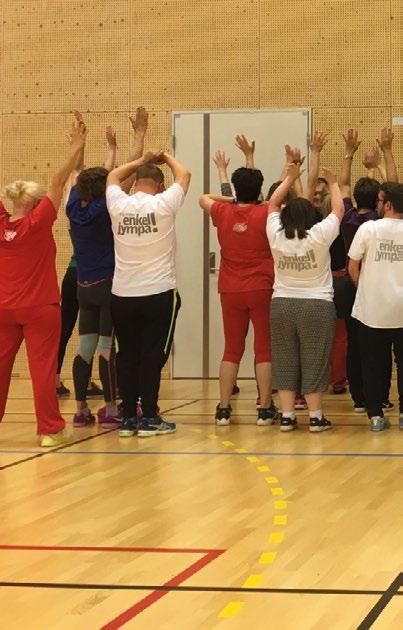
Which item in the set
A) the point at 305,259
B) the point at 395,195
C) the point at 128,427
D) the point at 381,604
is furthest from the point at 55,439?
the point at 381,604

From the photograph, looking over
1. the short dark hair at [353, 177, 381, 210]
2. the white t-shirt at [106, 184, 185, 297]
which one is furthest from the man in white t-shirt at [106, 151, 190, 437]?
the short dark hair at [353, 177, 381, 210]

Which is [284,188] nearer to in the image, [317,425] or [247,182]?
[247,182]

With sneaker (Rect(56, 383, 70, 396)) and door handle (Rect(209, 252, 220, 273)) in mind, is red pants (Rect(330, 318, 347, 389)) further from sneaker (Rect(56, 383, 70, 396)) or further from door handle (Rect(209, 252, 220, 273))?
sneaker (Rect(56, 383, 70, 396))

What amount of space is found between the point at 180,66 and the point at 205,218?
1.49 m

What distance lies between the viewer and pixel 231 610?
389 cm

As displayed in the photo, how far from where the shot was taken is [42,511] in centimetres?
553

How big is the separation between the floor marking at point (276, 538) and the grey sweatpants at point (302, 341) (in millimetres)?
2757

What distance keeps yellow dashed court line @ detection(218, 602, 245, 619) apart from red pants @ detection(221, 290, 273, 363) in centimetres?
415

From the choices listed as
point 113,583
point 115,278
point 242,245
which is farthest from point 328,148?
point 113,583

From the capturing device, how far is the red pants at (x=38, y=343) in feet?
23.8

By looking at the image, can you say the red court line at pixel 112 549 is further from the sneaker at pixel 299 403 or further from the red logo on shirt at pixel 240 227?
the sneaker at pixel 299 403

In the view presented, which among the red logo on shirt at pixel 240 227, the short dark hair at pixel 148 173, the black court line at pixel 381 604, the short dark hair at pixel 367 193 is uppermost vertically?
the short dark hair at pixel 148 173

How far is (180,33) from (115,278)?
4.71 m

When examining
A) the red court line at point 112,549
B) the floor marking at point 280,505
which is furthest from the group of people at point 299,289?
the red court line at point 112,549
